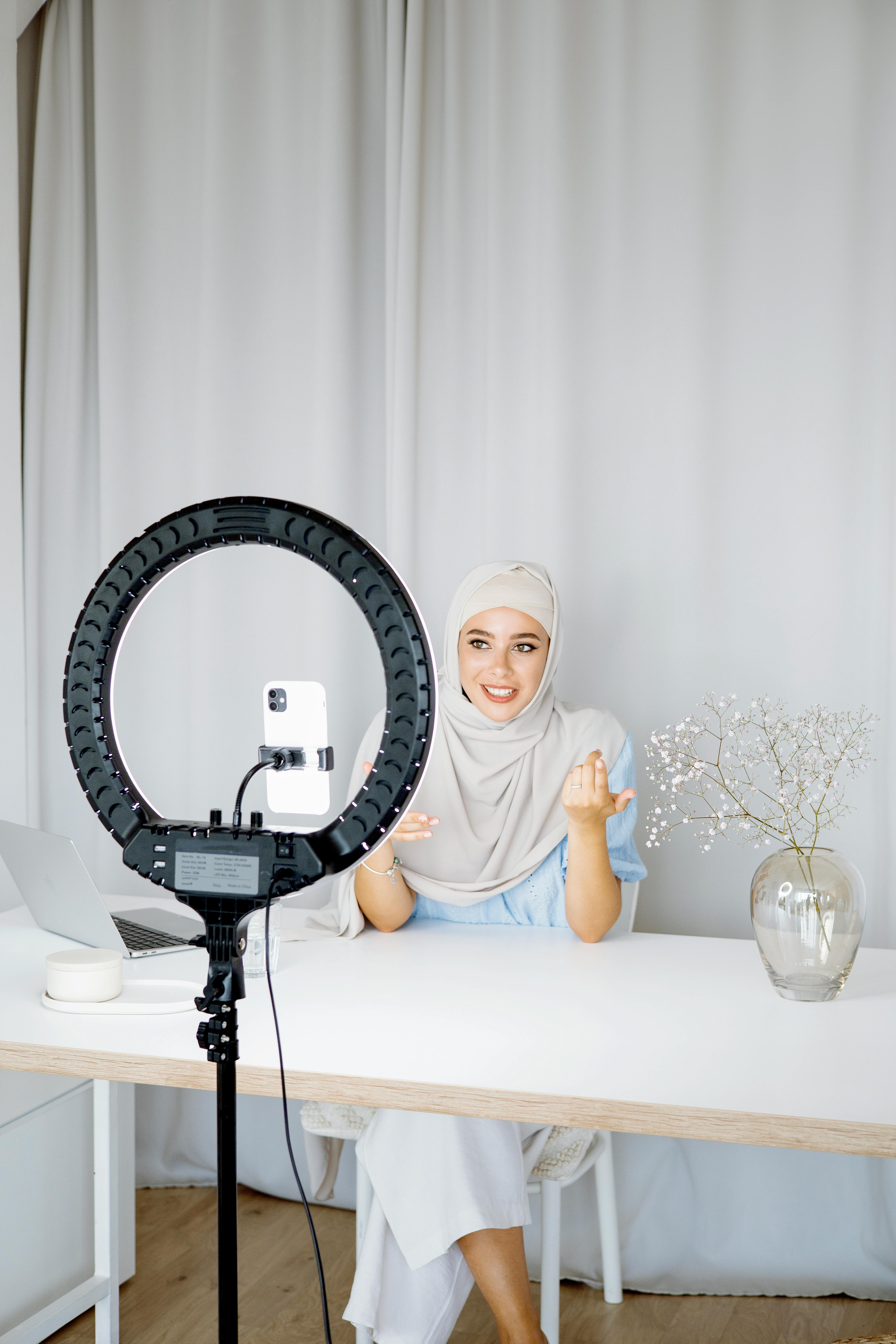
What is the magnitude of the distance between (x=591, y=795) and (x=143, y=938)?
2.35 ft

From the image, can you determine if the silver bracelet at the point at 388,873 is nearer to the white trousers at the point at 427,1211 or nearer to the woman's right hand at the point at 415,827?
the woman's right hand at the point at 415,827

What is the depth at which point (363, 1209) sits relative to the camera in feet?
5.31

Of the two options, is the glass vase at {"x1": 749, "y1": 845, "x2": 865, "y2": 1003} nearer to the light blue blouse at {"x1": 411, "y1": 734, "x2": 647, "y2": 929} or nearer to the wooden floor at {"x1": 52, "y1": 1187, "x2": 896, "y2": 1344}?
the light blue blouse at {"x1": 411, "y1": 734, "x2": 647, "y2": 929}

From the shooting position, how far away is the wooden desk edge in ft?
3.26

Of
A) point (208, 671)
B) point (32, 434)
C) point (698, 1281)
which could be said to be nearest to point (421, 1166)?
point (698, 1281)

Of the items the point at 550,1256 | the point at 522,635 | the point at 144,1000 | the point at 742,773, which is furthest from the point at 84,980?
the point at 742,773

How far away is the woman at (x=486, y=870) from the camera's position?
57.2 inches

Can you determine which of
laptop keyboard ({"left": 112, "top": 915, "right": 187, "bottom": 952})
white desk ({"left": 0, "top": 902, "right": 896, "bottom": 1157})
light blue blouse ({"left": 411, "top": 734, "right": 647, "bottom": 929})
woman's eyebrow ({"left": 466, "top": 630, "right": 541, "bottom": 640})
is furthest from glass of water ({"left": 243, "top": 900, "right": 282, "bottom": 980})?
woman's eyebrow ({"left": 466, "top": 630, "right": 541, "bottom": 640})

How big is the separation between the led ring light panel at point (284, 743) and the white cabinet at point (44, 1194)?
3.44 feet

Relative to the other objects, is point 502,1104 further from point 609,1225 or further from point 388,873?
point 609,1225

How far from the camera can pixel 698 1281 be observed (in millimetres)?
2035

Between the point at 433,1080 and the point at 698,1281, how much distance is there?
4.27 feet

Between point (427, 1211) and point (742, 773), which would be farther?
point (742, 773)

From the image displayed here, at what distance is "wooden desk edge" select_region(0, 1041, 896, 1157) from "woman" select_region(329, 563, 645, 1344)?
1.31 ft
